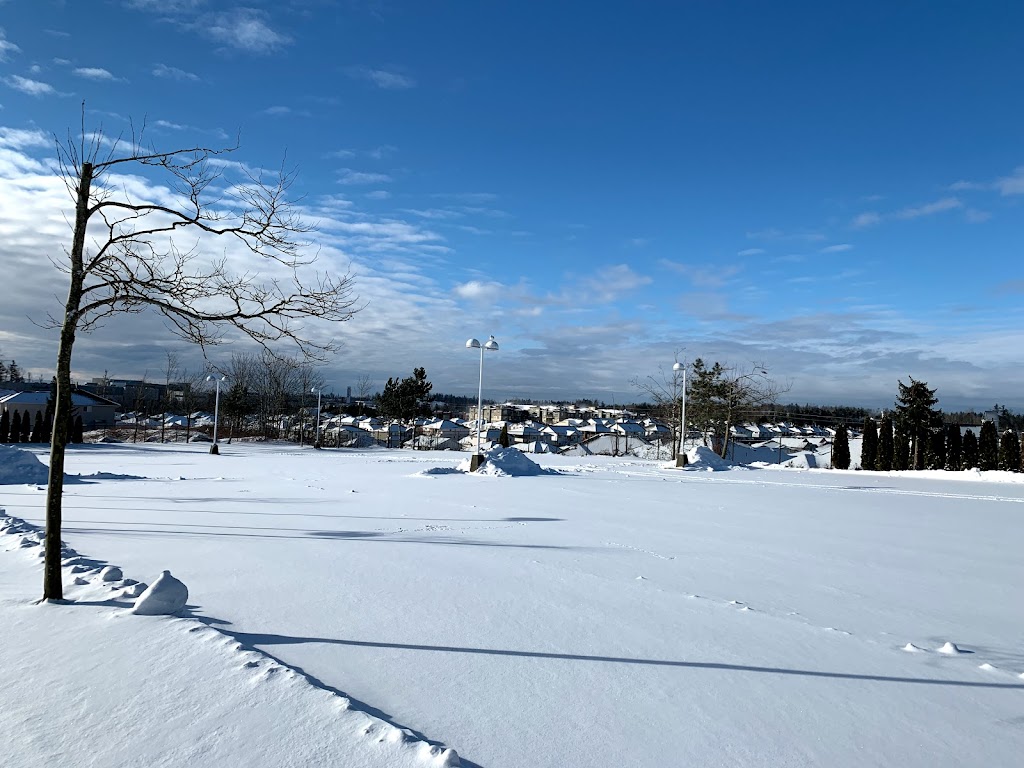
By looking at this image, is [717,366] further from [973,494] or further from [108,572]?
[108,572]

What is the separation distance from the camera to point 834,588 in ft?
19.6

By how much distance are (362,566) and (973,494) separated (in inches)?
682

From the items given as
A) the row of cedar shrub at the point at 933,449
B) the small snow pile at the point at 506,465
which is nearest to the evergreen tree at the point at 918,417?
the row of cedar shrub at the point at 933,449

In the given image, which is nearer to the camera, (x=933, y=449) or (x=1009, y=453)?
(x=1009, y=453)

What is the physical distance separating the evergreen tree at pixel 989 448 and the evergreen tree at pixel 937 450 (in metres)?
1.42

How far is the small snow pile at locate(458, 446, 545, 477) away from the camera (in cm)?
1964

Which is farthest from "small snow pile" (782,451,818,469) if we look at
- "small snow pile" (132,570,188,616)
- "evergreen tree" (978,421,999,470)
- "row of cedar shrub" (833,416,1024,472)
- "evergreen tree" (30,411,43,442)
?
"evergreen tree" (30,411,43,442)

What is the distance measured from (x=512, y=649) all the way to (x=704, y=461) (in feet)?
77.5

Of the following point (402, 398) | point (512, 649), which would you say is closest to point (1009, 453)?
point (512, 649)

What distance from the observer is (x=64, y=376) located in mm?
4680

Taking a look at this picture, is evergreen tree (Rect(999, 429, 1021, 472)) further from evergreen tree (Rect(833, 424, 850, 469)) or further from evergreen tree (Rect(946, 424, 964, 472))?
evergreen tree (Rect(833, 424, 850, 469))

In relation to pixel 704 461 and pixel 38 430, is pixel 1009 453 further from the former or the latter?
pixel 38 430

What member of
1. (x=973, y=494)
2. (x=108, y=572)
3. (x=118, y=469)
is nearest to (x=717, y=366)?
(x=973, y=494)

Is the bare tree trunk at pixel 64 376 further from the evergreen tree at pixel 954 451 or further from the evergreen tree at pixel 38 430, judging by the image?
the evergreen tree at pixel 38 430
